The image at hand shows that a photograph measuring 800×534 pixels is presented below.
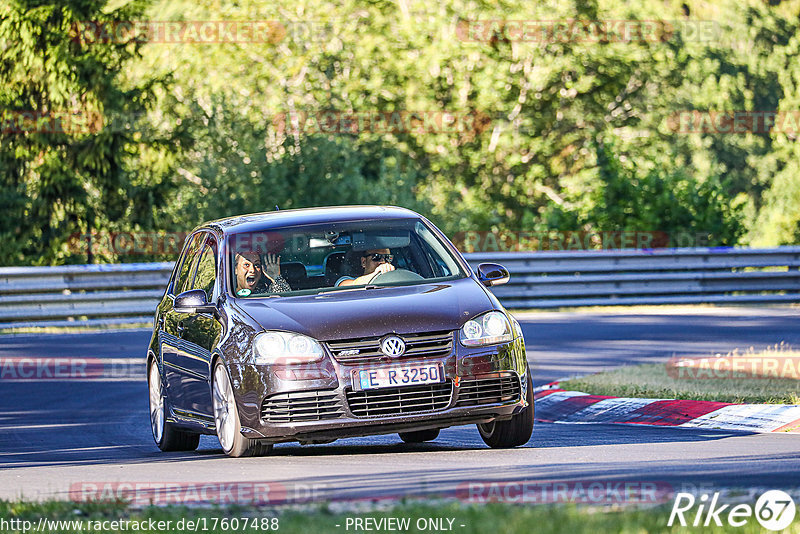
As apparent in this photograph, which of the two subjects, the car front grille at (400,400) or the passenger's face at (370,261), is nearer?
the car front grille at (400,400)

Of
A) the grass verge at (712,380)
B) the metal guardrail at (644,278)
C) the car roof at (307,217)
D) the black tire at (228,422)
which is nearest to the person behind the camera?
the black tire at (228,422)

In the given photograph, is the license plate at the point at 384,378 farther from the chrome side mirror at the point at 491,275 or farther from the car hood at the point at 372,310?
the chrome side mirror at the point at 491,275

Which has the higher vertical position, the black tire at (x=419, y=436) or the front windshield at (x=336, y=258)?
the front windshield at (x=336, y=258)

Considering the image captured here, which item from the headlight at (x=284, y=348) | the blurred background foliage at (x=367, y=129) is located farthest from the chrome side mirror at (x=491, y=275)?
the blurred background foliage at (x=367, y=129)

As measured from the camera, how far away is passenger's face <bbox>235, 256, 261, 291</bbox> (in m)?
9.38

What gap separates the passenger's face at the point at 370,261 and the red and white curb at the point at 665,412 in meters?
2.54

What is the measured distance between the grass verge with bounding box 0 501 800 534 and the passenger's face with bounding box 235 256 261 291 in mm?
2934

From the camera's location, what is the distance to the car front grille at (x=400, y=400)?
329 inches

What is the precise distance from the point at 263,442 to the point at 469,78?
29.0 m

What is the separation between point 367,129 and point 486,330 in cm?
2776

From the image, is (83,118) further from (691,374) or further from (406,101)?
(691,374)

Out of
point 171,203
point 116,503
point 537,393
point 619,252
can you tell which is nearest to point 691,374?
point 537,393

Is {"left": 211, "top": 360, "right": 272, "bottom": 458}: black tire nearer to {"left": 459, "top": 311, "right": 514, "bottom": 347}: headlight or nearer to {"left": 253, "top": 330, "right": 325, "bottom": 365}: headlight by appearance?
{"left": 253, "top": 330, "right": 325, "bottom": 365}: headlight

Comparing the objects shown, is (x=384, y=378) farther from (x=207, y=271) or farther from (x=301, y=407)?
(x=207, y=271)
